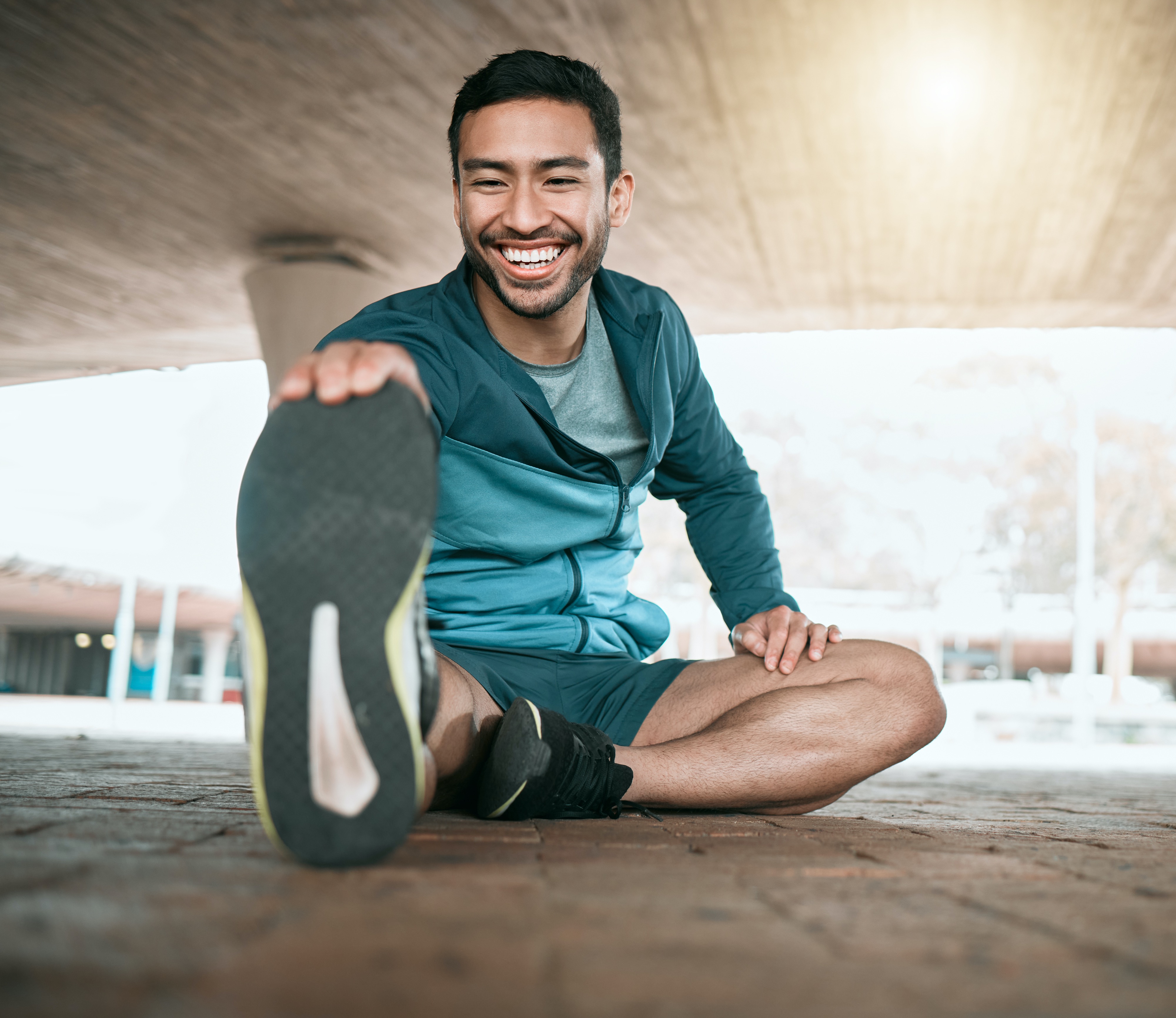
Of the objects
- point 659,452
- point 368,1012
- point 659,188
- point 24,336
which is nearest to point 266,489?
point 368,1012

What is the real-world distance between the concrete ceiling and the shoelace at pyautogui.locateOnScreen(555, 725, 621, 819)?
12.9 ft

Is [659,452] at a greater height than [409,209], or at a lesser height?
lesser

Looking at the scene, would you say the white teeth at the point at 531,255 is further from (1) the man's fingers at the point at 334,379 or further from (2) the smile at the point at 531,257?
(1) the man's fingers at the point at 334,379

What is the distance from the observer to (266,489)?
115 cm

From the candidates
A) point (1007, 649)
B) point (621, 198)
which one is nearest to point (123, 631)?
point (621, 198)

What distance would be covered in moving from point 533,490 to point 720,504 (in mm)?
755

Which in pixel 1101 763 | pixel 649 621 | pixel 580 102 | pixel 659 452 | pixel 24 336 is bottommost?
pixel 1101 763

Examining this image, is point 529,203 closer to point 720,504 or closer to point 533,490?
point 533,490

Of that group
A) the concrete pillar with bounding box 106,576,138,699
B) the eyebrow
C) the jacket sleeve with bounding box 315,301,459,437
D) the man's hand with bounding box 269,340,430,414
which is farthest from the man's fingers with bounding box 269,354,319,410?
the concrete pillar with bounding box 106,576,138,699

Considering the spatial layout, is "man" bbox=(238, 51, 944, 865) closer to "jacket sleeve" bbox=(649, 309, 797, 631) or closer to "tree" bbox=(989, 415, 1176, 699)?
"jacket sleeve" bbox=(649, 309, 797, 631)

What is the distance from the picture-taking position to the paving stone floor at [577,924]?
632 mm

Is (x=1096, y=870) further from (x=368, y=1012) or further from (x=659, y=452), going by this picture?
(x=659, y=452)

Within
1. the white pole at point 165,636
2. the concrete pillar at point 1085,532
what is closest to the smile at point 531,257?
the white pole at point 165,636

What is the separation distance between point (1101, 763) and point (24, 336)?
33.0 ft
